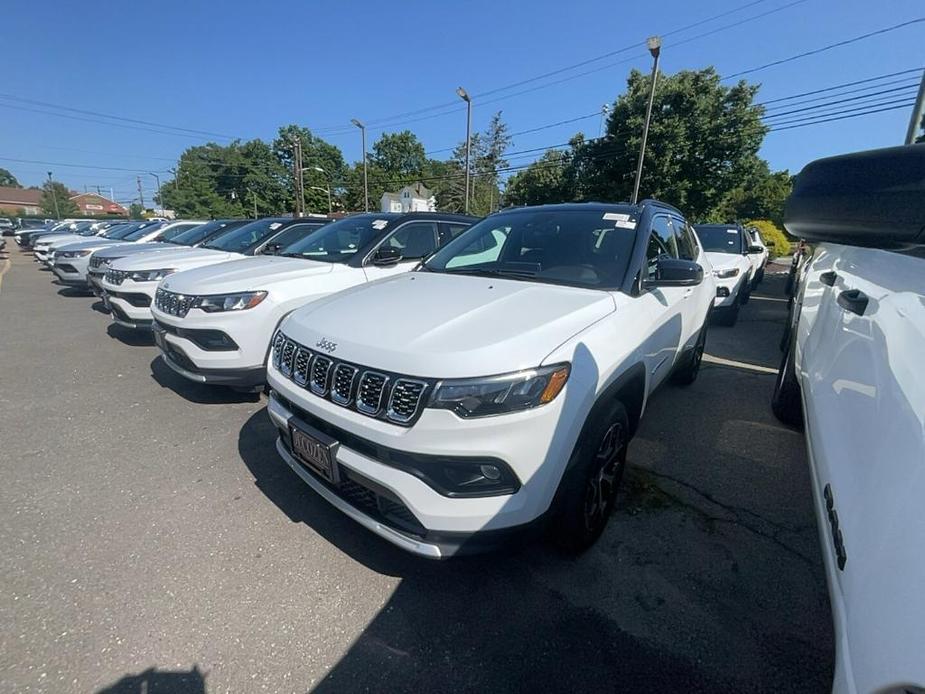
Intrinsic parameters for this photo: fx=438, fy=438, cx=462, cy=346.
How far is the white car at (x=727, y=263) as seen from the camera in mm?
7340

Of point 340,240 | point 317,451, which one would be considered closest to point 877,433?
point 317,451

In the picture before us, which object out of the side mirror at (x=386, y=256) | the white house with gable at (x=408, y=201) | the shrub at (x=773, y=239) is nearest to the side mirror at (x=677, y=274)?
the side mirror at (x=386, y=256)

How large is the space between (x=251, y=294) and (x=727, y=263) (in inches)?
Answer: 289

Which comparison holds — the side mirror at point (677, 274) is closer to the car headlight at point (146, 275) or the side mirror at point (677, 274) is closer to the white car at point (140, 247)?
the car headlight at point (146, 275)

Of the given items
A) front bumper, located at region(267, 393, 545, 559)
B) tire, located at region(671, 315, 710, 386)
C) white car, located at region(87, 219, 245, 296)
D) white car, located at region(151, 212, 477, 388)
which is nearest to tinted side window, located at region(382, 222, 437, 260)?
white car, located at region(151, 212, 477, 388)

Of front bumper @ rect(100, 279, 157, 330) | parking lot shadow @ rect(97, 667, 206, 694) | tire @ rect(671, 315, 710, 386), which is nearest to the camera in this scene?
parking lot shadow @ rect(97, 667, 206, 694)

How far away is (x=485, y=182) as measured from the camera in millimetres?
59781

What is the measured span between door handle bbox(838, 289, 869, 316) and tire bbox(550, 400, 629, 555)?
104 cm

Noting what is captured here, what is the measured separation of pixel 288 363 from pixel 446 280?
1.08m

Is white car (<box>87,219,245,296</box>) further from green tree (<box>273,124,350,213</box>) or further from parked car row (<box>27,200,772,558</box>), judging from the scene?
green tree (<box>273,124,350,213</box>)

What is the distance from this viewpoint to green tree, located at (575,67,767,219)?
2389 cm

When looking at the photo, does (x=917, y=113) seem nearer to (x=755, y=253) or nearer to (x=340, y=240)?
(x=755, y=253)

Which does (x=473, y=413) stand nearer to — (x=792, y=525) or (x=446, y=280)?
(x=446, y=280)

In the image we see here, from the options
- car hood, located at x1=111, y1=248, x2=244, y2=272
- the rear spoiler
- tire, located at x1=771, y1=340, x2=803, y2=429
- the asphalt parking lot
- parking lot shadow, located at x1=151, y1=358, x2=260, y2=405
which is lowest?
the asphalt parking lot
